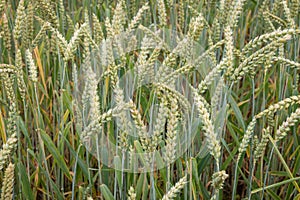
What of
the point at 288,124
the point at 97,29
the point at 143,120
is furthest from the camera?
the point at 143,120

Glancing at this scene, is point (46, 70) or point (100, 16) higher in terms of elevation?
point (100, 16)

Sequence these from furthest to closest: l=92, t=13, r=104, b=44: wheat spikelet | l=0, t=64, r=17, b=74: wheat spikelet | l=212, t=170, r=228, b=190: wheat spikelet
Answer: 1. l=92, t=13, r=104, b=44: wheat spikelet
2. l=0, t=64, r=17, b=74: wheat spikelet
3. l=212, t=170, r=228, b=190: wheat spikelet

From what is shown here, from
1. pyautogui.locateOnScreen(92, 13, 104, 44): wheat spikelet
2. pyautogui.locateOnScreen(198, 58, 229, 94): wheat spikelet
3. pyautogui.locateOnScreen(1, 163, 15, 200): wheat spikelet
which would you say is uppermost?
pyautogui.locateOnScreen(92, 13, 104, 44): wheat spikelet

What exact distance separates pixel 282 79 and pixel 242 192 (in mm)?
403

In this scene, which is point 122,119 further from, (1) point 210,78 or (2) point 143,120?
(2) point 143,120

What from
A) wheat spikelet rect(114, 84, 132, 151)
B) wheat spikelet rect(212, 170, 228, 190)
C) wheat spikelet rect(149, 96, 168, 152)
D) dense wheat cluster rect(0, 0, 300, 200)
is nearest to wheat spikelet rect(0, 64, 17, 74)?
dense wheat cluster rect(0, 0, 300, 200)

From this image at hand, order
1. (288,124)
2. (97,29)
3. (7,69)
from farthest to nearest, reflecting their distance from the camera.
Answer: (97,29) < (7,69) < (288,124)

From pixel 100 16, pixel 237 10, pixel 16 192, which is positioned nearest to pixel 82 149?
pixel 16 192

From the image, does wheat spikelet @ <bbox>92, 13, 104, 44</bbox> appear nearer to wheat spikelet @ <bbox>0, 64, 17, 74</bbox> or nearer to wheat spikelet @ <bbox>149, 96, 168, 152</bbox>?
wheat spikelet @ <bbox>0, 64, 17, 74</bbox>

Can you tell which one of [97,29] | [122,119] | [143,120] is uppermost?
[97,29]

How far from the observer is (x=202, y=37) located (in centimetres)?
201

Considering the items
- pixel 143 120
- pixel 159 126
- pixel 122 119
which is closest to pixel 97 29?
pixel 143 120

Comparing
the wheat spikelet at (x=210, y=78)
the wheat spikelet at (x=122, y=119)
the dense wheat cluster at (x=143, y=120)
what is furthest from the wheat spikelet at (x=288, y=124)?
the wheat spikelet at (x=122, y=119)

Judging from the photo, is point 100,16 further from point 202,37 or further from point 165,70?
point 165,70
